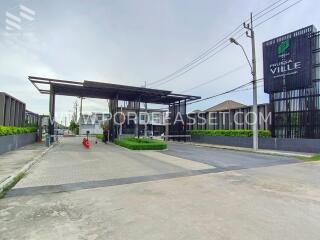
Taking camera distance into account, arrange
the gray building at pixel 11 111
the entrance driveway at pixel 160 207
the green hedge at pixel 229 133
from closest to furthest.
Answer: the entrance driveway at pixel 160 207, the gray building at pixel 11 111, the green hedge at pixel 229 133

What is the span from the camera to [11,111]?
2167 cm

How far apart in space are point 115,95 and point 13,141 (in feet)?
51.2

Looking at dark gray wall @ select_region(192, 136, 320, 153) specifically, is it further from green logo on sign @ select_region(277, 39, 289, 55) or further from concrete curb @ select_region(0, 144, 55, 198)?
concrete curb @ select_region(0, 144, 55, 198)

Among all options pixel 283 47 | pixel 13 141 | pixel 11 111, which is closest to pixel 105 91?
pixel 11 111

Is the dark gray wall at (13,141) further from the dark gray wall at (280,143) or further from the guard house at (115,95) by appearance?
the dark gray wall at (280,143)

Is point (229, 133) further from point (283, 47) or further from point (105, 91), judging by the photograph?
point (105, 91)

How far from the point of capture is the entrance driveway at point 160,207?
14.4 ft

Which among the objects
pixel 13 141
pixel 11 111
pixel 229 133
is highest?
pixel 11 111

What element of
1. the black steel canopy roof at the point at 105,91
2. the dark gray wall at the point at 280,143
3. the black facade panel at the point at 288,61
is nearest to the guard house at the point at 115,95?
the black steel canopy roof at the point at 105,91

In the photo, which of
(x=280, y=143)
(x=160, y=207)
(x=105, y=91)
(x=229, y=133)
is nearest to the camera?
(x=160, y=207)

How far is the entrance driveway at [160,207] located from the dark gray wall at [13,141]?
7.99 m

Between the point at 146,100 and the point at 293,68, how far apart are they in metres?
20.8

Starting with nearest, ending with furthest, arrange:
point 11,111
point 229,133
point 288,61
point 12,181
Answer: point 12,181 → point 288,61 → point 11,111 → point 229,133

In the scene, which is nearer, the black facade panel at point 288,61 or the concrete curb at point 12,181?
the concrete curb at point 12,181
